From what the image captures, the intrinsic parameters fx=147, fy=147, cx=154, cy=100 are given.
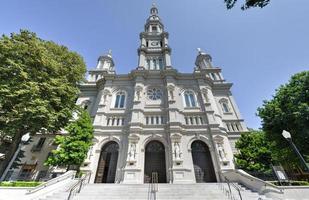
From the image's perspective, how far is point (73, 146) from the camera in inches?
564

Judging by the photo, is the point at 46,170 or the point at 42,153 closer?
the point at 46,170

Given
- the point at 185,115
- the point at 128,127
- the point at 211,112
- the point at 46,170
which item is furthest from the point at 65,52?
the point at 211,112

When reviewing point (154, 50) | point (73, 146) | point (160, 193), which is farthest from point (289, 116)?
point (154, 50)

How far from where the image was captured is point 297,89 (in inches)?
545

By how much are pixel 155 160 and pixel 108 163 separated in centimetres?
584

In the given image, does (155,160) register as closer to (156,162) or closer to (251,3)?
(156,162)

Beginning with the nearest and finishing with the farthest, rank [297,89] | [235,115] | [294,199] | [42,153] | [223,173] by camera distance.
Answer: [294,199], [297,89], [223,173], [42,153], [235,115]

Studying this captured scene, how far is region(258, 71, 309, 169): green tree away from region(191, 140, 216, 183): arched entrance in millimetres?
6948

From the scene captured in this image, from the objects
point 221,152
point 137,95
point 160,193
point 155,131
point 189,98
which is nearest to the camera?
point 160,193

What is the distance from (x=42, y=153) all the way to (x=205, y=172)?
20698 mm

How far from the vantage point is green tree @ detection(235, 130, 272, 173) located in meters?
15.2

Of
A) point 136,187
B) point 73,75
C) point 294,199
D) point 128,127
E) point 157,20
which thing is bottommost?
point 294,199

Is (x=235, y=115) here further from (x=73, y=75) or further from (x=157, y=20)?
(x=157, y=20)

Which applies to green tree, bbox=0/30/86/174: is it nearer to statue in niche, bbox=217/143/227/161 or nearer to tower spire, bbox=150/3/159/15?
statue in niche, bbox=217/143/227/161
